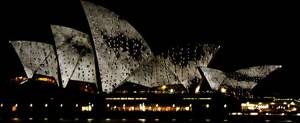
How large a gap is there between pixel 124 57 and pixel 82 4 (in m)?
8.37

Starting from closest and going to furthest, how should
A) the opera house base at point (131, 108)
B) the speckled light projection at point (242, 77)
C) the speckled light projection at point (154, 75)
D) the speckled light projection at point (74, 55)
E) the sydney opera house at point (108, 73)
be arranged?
the opera house base at point (131, 108) → the sydney opera house at point (108, 73) → the speckled light projection at point (74, 55) → the speckled light projection at point (154, 75) → the speckled light projection at point (242, 77)

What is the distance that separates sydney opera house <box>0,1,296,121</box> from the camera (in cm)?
4178

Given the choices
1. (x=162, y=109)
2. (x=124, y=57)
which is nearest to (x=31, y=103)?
(x=124, y=57)

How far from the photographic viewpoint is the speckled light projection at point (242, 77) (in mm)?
55188

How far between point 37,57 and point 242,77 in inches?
1203

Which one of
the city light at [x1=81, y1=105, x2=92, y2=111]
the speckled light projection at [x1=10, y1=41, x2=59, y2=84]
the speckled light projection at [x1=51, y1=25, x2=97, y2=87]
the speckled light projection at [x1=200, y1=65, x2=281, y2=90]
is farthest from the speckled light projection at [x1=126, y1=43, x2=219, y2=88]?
the speckled light projection at [x1=10, y1=41, x2=59, y2=84]

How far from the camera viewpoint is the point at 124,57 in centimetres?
4462

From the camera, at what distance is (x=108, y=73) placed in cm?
4506

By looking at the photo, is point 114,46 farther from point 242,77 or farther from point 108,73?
point 242,77

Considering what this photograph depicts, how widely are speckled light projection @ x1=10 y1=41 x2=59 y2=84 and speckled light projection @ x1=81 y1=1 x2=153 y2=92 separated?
799 cm

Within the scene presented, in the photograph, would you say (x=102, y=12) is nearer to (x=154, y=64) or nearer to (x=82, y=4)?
(x=82, y=4)

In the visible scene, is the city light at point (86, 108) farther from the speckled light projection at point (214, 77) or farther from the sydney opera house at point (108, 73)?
the speckled light projection at point (214, 77)

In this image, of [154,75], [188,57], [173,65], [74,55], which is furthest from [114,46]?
[188,57]

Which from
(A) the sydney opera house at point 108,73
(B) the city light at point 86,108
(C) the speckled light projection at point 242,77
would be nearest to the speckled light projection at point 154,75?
(A) the sydney opera house at point 108,73
